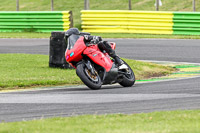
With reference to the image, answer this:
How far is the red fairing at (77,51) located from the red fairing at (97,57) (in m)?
0.09

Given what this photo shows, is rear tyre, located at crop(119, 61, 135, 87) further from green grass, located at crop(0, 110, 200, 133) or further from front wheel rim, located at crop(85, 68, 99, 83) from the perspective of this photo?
green grass, located at crop(0, 110, 200, 133)

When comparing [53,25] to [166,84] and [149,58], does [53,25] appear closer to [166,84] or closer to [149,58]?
[149,58]

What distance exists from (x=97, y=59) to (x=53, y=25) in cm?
1447

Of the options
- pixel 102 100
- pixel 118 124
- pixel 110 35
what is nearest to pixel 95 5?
pixel 110 35

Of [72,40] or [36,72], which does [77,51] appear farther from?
[36,72]

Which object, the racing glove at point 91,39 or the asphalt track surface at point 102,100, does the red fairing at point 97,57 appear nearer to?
the racing glove at point 91,39

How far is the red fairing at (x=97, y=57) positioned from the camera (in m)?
10.6

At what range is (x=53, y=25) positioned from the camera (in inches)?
976

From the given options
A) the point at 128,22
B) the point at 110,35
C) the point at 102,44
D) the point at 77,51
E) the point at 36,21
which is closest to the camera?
the point at 77,51

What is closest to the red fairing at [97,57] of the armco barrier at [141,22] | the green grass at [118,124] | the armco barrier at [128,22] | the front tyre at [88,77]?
the front tyre at [88,77]

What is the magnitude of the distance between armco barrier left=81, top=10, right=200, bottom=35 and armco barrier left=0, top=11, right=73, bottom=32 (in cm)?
93

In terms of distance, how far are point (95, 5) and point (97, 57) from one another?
30565mm

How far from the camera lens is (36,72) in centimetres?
1250

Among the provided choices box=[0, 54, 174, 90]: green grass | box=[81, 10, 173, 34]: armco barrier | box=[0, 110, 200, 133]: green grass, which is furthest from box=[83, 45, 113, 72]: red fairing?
box=[81, 10, 173, 34]: armco barrier
